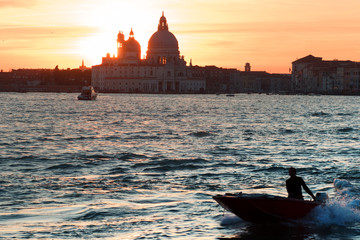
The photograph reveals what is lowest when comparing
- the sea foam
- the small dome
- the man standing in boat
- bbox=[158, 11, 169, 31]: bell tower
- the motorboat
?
the sea foam

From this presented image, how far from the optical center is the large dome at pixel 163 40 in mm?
183250

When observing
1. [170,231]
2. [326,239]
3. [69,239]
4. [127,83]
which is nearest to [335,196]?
[326,239]

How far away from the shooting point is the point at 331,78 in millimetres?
181875

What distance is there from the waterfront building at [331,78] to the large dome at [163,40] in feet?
120

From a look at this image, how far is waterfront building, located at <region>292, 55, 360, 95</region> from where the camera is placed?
174500mm

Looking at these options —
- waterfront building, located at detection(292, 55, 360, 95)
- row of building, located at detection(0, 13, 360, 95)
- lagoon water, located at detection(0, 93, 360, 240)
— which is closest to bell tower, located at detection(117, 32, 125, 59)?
row of building, located at detection(0, 13, 360, 95)

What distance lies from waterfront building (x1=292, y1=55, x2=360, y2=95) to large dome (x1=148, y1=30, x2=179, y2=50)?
36.5 m

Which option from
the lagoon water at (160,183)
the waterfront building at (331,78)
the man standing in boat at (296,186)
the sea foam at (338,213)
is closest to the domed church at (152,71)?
the waterfront building at (331,78)

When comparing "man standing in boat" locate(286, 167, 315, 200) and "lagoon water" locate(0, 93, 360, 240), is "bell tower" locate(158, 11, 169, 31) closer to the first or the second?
"lagoon water" locate(0, 93, 360, 240)

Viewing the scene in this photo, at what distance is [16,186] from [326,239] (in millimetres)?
7411

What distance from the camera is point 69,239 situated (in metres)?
11.6

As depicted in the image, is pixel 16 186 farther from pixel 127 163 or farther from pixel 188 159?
pixel 188 159

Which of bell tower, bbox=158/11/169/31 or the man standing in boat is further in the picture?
bell tower, bbox=158/11/169/31

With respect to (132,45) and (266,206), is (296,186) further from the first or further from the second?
(132,45)
